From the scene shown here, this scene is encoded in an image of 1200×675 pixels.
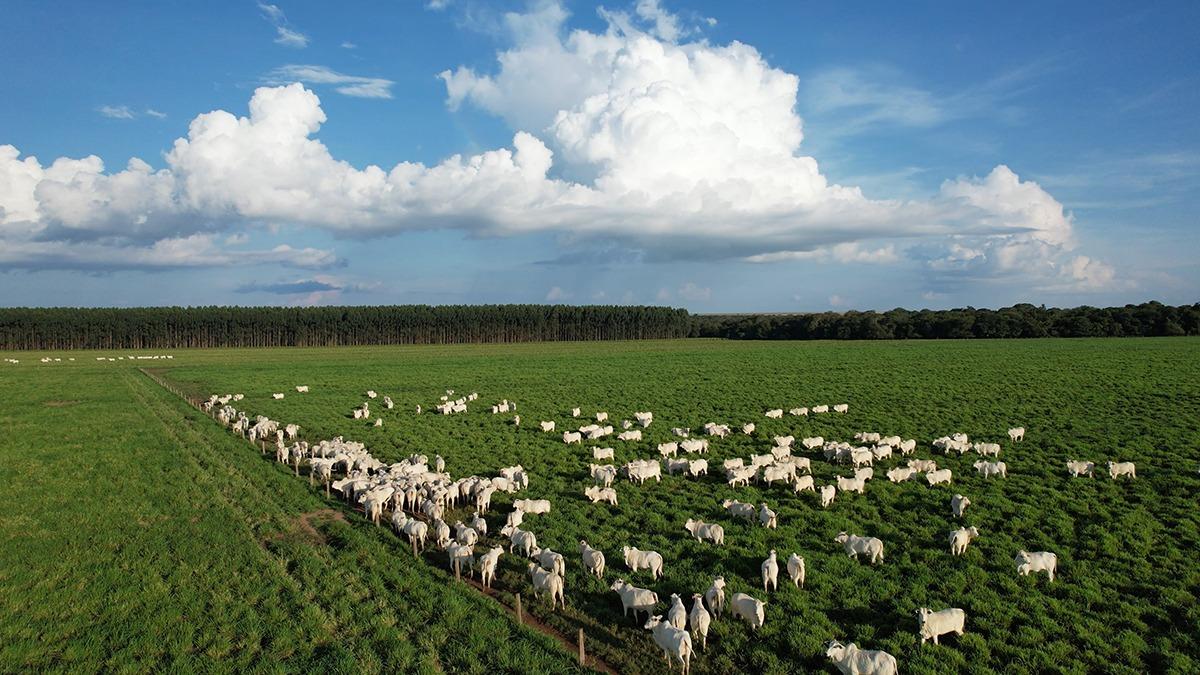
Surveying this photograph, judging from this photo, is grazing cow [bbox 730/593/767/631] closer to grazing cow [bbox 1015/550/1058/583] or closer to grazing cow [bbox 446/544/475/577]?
grazing cow [bbox 446/544/475/577]

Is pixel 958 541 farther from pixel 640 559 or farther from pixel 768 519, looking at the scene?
pixel 640 559

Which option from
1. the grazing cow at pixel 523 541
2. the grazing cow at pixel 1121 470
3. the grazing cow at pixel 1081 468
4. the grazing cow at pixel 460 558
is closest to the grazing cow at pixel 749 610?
the grazing cow at pixel 523 541

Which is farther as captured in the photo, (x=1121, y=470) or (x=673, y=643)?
(x=1121, y=470)

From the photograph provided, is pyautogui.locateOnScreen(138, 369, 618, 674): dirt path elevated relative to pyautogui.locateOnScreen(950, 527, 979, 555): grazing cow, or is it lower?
lower

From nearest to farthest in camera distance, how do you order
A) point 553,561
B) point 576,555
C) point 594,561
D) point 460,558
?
point 553,561, point 594,561, point 460,558, point 576,555

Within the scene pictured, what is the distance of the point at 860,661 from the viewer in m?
10.6

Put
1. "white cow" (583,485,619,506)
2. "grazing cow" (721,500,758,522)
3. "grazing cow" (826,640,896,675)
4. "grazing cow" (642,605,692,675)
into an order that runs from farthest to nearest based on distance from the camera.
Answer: "white cow" (583,485,619,506) < "grazing cow" (721,500,758,522) < "grazing cow" (642,605,692,675) < "grazing cow" (826,640,896,675)

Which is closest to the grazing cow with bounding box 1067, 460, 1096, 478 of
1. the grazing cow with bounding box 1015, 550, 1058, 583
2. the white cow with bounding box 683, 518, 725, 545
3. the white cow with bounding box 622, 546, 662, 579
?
the grazing cow with bounding box 1015, 550, 1058, 583

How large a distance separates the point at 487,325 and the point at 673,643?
508 ft

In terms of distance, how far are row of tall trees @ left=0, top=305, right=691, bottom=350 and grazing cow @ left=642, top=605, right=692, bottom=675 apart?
152 metres

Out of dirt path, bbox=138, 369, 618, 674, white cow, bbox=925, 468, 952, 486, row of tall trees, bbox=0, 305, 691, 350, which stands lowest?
dirt path, bbox=138, 369, 618, 674

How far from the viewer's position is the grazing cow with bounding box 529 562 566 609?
1359cm

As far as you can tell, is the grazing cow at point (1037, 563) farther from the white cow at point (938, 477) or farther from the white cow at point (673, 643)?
the white cow at point (673, 643)

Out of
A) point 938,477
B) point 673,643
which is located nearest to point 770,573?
point 673,643
